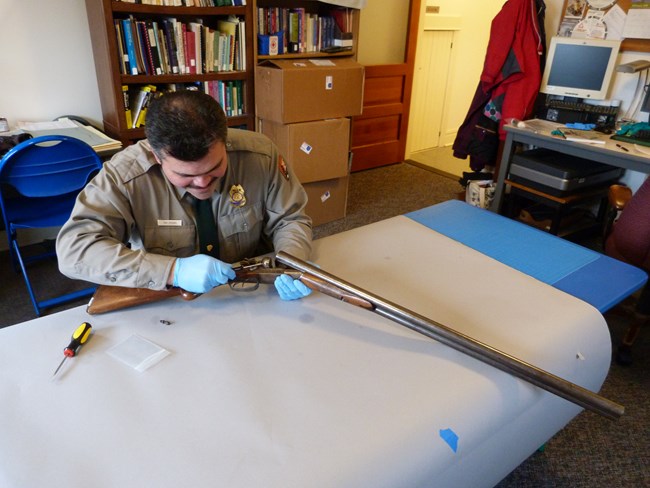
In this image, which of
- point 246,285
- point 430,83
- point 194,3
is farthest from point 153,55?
point 430,83

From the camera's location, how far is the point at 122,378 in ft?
3.02

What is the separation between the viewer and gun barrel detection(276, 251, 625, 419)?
0.94 metres

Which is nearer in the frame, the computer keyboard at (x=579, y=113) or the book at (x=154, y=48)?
the book at (x=154, y=48)

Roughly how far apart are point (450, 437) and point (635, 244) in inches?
64.4

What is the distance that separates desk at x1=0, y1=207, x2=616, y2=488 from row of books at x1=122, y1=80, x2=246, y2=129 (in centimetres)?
172

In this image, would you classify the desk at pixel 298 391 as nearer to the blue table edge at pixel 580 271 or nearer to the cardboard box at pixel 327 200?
the blue table edge at pixel 580 271

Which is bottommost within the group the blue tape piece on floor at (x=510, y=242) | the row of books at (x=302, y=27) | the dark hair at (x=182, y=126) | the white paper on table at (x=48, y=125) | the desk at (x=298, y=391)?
the blue tape piece on floor at (x=510, y=242)

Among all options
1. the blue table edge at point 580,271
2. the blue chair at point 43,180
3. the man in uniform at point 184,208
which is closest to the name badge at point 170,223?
the man in uniform at point 184,208

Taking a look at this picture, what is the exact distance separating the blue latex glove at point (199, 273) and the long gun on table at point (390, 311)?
0.03m

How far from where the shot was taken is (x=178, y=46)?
2.73 meters

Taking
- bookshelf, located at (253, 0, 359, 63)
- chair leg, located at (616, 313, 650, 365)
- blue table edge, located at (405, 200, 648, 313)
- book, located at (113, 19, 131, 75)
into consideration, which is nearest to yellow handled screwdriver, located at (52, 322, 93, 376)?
blue table edge, located at (405, 200, 648, 313)

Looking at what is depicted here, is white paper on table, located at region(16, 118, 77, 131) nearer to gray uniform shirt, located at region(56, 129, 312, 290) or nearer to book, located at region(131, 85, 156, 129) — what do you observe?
book, located at region(131, 85, 156, 129)

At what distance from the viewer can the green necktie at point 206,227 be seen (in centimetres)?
138

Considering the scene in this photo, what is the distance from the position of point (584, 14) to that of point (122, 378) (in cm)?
366
